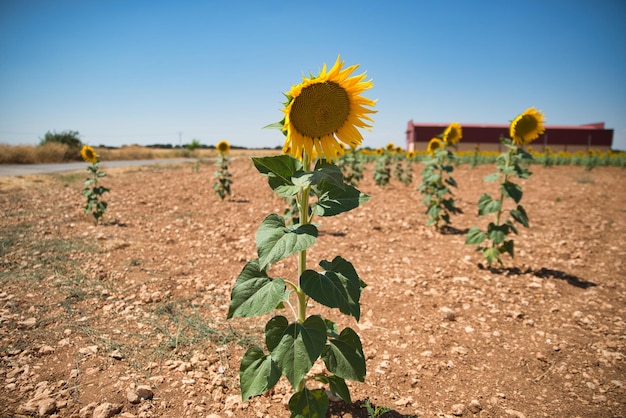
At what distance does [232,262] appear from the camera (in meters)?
5.13

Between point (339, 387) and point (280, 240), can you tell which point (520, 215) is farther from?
point (280, 240)

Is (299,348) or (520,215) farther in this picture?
(520,215)

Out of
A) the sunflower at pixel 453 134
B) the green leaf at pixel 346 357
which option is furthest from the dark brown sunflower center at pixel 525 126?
the green leaf at pixel 346 357

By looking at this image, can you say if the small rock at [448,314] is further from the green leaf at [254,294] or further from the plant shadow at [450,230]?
the plant shadow at [450,230]

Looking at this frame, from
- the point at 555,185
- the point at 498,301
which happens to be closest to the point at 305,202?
the point at 498,301

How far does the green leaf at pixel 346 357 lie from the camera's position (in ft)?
A: 6.51

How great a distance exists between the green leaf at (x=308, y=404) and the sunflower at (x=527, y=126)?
4.24 m

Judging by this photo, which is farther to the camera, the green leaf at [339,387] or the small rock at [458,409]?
the small rock at [458,409]

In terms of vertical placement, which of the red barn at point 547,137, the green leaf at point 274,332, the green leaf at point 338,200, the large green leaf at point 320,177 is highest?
the red barn at point 547,137

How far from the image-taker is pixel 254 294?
184cm

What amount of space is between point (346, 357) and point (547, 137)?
38.9m

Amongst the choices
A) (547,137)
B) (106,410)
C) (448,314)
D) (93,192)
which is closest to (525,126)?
(448,314)

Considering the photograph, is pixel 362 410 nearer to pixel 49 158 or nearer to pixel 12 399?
pixel 12 399

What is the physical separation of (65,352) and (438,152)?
6226mm
